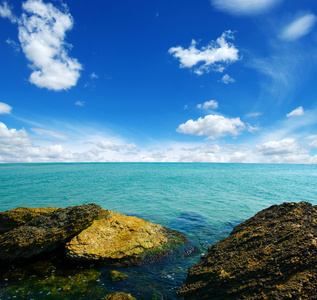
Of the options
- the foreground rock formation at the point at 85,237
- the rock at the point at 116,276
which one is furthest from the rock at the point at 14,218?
the rock at the point at 116,276

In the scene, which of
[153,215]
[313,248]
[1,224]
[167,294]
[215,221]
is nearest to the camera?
[313,248]

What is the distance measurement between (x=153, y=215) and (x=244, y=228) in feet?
43.0

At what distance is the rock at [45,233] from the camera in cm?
945

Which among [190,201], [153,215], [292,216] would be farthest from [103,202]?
[292,216]

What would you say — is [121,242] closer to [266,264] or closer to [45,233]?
[45,233]

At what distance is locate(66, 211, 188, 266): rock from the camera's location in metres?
9.66

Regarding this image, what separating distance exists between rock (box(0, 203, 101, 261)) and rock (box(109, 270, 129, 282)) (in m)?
3.40

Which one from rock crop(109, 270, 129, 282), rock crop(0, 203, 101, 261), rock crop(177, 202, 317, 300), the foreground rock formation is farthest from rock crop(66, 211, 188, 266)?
rock crop(177, 202, 317, 300)

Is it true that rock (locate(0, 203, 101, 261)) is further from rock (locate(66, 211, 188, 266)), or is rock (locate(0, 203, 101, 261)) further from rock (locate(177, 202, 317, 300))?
rock (locate(177, 202, 317, 300))

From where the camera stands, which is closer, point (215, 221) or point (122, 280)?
point (122, 280)

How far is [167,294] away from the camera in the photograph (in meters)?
8.05

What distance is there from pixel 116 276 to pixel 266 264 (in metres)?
6.68

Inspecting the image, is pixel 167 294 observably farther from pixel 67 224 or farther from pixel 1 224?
pixel 1 224

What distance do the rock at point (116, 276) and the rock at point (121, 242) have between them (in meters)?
0.90
